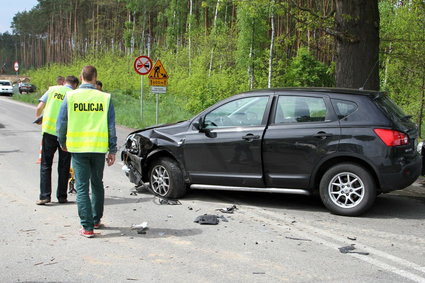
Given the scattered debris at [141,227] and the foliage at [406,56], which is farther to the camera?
the foliage at [406,56]

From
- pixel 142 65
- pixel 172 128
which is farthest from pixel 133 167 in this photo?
pixel 142 65

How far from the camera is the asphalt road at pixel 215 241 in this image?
445cm

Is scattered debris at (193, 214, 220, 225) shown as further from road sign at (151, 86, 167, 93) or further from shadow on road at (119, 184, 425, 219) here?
road sign at (151, 86, 167, 93)

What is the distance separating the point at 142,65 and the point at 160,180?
38.8ft

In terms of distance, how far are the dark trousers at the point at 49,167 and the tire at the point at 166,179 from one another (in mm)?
1314

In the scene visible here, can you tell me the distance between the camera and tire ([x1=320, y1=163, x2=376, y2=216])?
6355 millimetres

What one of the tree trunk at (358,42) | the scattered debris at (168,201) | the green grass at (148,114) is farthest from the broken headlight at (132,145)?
the green grass at (148,114)

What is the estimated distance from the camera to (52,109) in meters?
7.17

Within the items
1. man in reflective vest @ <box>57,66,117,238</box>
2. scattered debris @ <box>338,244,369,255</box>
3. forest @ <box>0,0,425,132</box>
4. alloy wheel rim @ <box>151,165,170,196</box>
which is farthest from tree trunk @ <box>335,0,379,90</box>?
man in reflective vest @ <box>57,66,117,238</box>

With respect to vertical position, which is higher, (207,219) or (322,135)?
(322,135)

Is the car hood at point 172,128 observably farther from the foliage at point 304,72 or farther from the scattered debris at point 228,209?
the foliage at point 304,72

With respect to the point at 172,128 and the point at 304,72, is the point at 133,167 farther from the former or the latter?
the point at 304,72

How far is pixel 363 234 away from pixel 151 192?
3.49 m

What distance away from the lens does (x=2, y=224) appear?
606 centimetres
